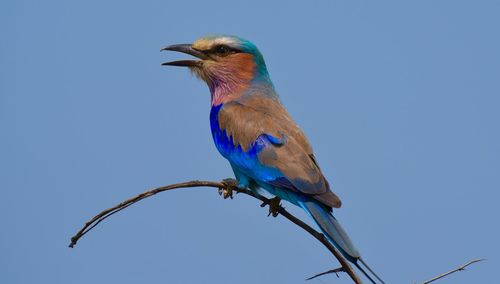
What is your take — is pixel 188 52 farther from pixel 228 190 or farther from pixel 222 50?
pixel 228 190

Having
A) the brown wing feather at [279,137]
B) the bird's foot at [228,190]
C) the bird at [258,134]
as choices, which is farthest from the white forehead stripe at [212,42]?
the bird's foot at [228,190]

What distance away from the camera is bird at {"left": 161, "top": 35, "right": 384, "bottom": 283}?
3477 millimetres

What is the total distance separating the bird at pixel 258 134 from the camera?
11.4 feet

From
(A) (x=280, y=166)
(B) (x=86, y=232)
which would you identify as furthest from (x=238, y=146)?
(B) (x=86, y=232)

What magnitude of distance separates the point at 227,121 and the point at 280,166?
67 centimetres

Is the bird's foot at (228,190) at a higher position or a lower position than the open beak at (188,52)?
lower

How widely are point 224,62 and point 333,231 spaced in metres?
1.91

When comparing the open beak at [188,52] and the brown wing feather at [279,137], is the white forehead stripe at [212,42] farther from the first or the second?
the brown wing feather at [279,137]

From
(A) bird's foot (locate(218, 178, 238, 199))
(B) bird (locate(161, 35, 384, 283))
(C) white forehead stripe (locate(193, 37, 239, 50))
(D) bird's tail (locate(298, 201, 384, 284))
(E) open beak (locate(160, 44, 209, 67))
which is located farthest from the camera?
(C) white forehead stripe (locate(193, 37, 239, 50))

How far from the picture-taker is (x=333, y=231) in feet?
10.4

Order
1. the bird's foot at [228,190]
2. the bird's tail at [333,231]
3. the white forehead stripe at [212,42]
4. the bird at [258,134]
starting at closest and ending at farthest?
the bird's tail at [333,231] → the bird at [258,134] → the bird's foot at [228,190] → the white forehead stripe at [212,42]

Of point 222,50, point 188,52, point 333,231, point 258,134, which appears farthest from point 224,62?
point 333,231

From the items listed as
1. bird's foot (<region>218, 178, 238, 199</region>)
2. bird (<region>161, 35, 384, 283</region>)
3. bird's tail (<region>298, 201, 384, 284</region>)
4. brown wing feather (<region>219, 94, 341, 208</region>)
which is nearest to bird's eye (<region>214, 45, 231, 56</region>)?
bird (<region>161, 35, 384, 283</region>)

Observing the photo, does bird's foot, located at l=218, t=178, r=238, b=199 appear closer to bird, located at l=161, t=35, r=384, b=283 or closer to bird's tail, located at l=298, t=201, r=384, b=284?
bird, located at l=161, t=35, r=384, b=283
